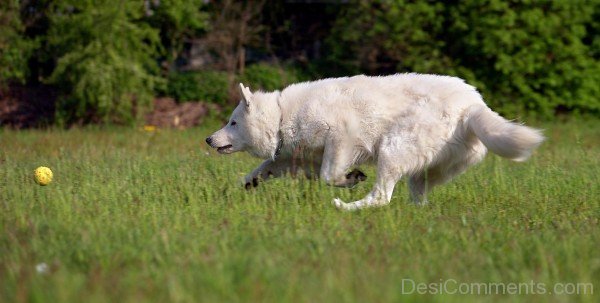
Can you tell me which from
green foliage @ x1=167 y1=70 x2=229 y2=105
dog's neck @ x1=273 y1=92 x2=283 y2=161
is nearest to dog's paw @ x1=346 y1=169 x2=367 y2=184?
dog's neck @ x1=273 y1=92 x2=283 y2=161

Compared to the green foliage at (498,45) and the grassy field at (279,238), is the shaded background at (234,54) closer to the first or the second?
the green foliage at (498,45)

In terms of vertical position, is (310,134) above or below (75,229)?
above

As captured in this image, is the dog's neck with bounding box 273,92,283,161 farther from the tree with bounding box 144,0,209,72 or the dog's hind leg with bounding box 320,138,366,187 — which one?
the tree with bounding box 144,0,209,72

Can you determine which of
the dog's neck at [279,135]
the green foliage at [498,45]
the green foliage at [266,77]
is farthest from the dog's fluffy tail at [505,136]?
the green foliage at [266,77]

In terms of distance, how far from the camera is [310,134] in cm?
723

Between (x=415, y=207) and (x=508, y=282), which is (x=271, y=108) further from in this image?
(x=508, y=282)

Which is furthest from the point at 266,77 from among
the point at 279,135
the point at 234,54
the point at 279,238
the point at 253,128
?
the point at 279,238

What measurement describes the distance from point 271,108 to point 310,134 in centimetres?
46

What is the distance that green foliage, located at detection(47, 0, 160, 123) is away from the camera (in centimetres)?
1469

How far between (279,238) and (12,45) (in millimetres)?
11958

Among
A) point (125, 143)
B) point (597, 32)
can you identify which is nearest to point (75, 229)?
point (125, 143)

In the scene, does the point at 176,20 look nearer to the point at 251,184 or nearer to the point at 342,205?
the point at 251,184

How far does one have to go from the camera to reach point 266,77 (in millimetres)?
17031

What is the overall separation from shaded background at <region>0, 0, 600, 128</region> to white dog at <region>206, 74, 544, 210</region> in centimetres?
769
